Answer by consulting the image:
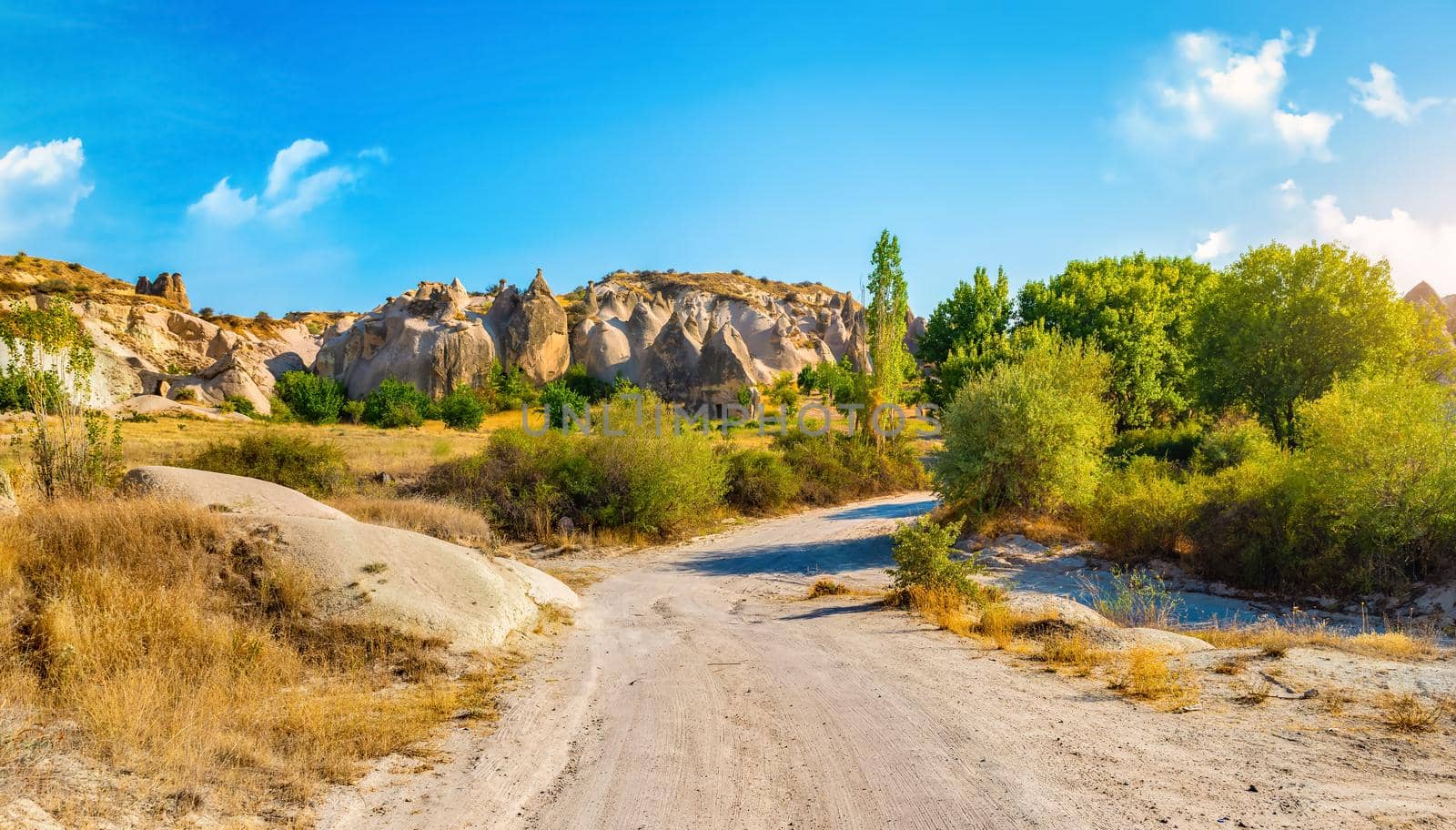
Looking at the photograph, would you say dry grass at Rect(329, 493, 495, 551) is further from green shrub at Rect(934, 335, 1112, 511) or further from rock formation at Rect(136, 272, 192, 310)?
rock formation at Rect(136, 272, 192, 310)

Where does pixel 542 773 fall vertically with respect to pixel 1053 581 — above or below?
above

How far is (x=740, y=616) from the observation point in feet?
36.7

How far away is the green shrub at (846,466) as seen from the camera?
2809 cm

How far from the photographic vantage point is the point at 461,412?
45.5m

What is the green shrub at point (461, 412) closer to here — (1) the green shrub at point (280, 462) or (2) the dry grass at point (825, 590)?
(1) the green shrub at point (280, 462)

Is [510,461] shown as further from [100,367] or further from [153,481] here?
[100,367]

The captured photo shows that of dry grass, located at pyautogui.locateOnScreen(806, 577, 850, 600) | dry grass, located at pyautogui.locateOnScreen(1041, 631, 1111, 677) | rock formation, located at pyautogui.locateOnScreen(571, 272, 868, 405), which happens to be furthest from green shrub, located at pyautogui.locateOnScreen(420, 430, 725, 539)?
rock formation, located at pyautogui.locateOnScreen(571, 272, 868, 405)

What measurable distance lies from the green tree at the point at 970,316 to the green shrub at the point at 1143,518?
21577 millimetres

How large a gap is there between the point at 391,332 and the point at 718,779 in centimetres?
5217

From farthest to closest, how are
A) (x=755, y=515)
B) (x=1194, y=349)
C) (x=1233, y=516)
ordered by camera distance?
(x=1194, y=349), (x=755, y=515), (x=1233, y=516)

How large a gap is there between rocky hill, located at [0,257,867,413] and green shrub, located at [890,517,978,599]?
96.0 ft

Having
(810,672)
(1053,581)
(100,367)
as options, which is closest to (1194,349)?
(1053,581)

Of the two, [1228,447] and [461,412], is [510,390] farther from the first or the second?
[1228,447]

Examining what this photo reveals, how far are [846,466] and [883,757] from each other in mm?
24888
